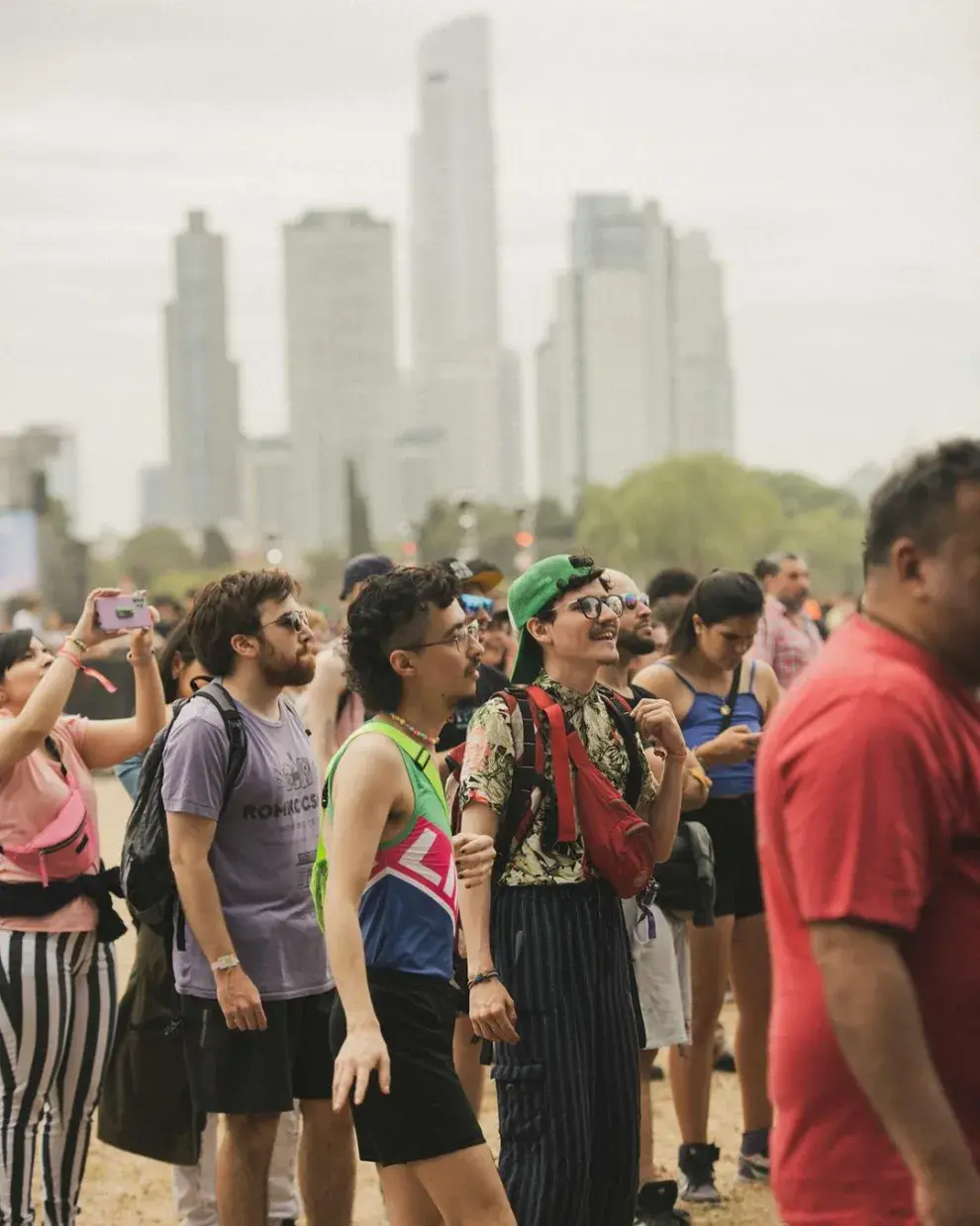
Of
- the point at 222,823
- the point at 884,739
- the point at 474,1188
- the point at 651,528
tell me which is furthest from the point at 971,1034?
the point at 651,528

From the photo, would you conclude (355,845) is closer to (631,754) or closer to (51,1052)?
(631,754)

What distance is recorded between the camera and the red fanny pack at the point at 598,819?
15.4 feet

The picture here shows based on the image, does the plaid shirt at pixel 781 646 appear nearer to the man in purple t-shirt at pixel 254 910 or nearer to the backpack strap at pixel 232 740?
the man in purple t-shirt at pixel 254 910

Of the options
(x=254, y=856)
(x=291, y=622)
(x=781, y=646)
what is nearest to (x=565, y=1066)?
(x=254, y=856)

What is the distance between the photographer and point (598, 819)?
4699 millimetres

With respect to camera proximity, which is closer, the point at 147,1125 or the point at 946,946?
the point at 946,946

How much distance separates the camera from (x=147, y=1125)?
5891 millimetres

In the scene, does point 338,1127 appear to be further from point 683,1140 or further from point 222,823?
point 683,1140

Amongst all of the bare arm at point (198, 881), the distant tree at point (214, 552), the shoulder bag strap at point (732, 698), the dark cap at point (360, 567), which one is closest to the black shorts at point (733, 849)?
the shoulder bag strap at point (732, 698)

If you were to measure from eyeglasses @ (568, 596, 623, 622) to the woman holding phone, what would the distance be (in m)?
1.64

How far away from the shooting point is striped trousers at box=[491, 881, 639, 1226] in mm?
4574

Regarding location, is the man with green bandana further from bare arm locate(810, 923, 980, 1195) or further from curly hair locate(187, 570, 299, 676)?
bare arm locate(810, 923, 980, 1195)

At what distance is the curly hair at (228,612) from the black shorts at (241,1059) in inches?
38.0

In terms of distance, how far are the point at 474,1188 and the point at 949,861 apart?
1949mm
